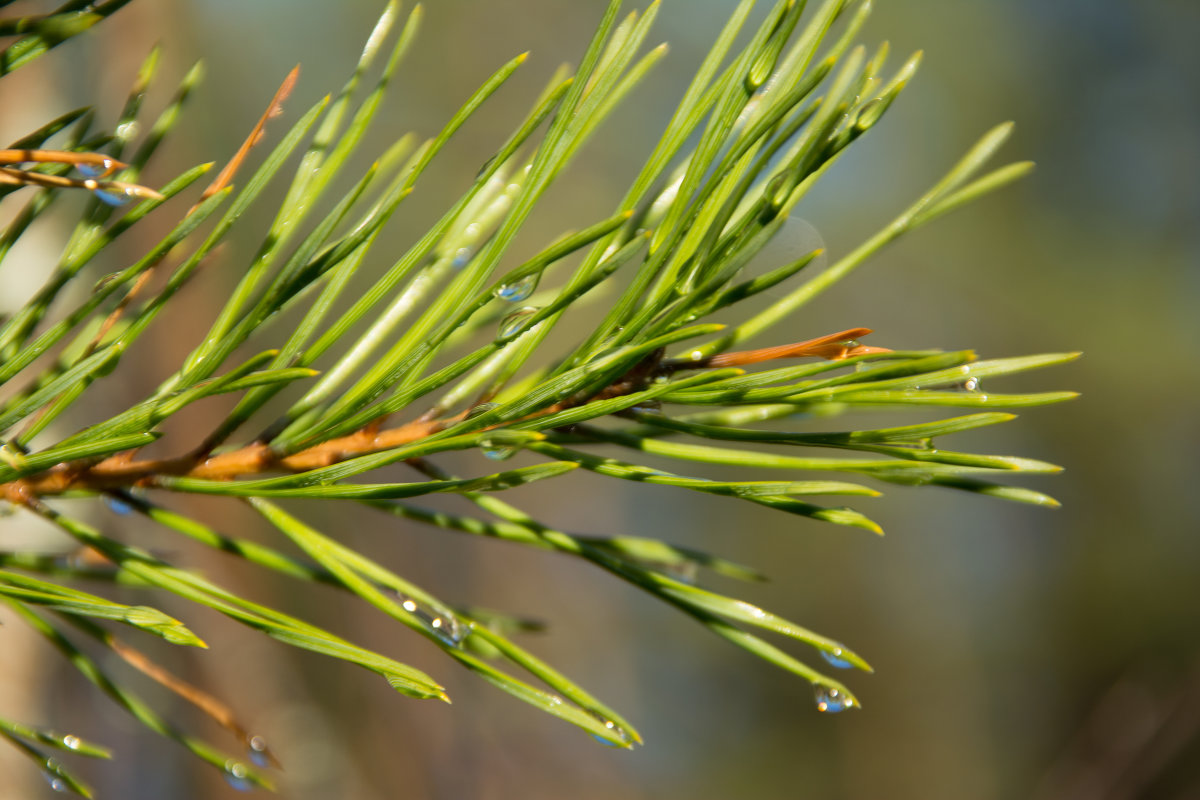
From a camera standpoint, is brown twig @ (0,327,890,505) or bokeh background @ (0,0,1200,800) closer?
brown twig @ (0,327,890,505)

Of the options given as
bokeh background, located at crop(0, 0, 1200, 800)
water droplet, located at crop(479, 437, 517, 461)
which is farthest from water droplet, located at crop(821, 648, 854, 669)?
bokeh background, located at crop(0, 0, 1200, 800)

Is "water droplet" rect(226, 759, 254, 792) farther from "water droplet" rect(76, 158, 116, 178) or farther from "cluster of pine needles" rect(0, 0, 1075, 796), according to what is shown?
"water droplet" rect(76, 158, 116, 178)

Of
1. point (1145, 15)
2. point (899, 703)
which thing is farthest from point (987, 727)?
point (1145, 15)

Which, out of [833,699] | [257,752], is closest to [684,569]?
[833,699]

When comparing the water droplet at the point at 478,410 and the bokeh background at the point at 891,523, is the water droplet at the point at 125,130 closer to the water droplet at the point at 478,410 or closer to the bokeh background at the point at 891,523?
the water droplet at the point at 478,410

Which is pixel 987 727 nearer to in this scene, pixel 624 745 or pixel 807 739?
pixel 807 739

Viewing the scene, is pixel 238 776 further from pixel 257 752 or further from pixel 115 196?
pixel 115 196

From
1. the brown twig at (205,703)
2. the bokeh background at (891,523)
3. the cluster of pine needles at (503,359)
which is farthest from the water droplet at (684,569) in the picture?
the bokeh background at (891,523)
